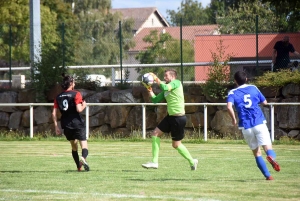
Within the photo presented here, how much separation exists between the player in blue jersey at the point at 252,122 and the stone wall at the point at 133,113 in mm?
11096

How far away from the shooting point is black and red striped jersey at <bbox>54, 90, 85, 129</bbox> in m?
14.6

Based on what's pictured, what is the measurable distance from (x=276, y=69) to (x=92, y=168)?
10.9 m

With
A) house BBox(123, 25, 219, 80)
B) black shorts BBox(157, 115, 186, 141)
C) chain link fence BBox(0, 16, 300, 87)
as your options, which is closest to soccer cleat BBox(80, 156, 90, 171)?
black shorts BBox(157, 115, 186, 141)

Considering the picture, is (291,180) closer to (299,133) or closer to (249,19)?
(299,133)

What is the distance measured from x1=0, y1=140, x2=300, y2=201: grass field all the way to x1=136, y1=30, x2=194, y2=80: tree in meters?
6.52

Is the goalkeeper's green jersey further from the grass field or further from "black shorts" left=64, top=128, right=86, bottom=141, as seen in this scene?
"black shorts" left=64, top=128, right=86, bottom=141

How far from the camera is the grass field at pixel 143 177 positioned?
10.8 m

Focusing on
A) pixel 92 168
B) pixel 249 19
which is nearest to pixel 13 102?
pixel 249 19

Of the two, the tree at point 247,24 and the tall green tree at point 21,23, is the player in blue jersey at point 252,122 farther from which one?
the tall green tree at point 21,23

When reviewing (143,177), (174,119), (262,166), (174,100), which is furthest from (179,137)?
(262,166)

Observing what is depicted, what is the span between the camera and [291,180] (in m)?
12.5

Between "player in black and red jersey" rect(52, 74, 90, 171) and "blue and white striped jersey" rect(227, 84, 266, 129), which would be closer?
"blue and white striped jersey" rect(227, 84, 266, 129)

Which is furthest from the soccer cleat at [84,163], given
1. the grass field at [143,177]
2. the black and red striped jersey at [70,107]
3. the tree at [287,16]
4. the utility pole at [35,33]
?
the utility pole at [35,33]

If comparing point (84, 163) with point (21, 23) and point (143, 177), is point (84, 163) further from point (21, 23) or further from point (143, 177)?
point (21, 23)
